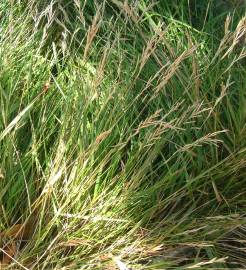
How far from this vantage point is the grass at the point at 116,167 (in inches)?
58.9

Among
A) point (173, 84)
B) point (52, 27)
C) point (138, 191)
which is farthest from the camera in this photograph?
point (52, 27)

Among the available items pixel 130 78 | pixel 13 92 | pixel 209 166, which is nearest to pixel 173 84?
pixel 130 78

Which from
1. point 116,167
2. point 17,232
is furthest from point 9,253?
point 116,167

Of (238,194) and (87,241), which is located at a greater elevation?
(87,241)

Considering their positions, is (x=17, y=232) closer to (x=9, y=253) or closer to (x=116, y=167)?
(x=9, y=253)

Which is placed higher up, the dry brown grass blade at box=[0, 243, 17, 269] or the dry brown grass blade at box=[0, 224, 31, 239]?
the dry brown grass blade at box=[0, 224, 31, 239]

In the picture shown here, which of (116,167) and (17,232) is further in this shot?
(116,167)

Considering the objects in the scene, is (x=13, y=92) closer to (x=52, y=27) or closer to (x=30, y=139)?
(x=30, y=139)

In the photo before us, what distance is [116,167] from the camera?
5.38ft

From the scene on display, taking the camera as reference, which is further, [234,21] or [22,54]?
[234,21]

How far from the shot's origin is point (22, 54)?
1.88 m

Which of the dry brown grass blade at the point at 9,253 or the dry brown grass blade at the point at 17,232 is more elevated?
the dry brown grass blade at the point at 17,232

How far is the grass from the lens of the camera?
1.50 metres

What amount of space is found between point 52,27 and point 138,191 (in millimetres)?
846
